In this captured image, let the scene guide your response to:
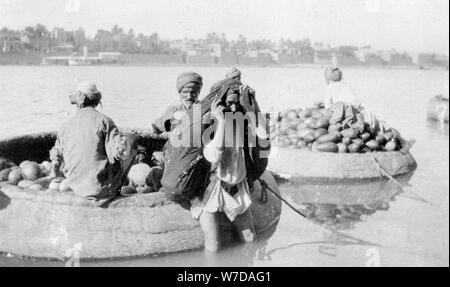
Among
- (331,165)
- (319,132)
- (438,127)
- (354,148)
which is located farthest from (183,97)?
(438,127)

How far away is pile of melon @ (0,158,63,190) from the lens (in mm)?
5148

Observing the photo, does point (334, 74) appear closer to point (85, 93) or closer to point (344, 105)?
point (344, 105)

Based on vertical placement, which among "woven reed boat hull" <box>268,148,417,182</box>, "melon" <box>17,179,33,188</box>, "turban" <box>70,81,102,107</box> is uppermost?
"turban" <box>70,81,102,107</box>

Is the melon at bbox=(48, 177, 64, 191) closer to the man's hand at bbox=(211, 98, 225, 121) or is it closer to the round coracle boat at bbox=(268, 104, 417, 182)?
the man's hand at bbox=(211, 98, 225, 121)

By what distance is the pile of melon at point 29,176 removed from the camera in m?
5.15

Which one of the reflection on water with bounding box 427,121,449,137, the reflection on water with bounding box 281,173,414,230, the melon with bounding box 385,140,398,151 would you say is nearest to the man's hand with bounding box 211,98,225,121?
the reflection on water with bounding box 281,173,414,230

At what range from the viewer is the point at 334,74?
9227mm

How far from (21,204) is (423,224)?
4.29 m

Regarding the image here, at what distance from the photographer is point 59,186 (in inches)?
197

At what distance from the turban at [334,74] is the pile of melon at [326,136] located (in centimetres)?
56

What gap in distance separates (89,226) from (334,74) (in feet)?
19.0

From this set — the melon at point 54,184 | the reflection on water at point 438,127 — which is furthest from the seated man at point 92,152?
the reflection on water at point 438,127

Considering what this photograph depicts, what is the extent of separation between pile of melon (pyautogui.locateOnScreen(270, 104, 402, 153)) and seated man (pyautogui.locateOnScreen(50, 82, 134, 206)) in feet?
14.5

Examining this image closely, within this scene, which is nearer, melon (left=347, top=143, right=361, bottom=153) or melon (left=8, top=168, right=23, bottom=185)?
melon (left=8, top=168, right=23, bottom=185)
